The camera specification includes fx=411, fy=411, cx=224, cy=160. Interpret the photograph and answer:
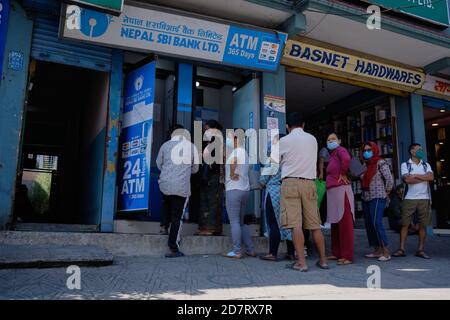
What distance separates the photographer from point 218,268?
5.03 m

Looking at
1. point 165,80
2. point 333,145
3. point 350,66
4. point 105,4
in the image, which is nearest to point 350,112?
point 350,66

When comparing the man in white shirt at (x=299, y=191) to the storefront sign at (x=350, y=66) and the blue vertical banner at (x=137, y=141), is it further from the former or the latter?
the storefront sign at (x=350, y=66)

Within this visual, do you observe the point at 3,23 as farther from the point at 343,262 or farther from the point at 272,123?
the point at 343,262

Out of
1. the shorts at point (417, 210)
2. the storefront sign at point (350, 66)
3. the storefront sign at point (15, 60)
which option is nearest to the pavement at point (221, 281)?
the shorts at point (417, 210)

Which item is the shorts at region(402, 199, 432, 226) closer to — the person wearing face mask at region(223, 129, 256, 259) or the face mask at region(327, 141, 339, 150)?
the face mask at region(327, 141, 339, 150)

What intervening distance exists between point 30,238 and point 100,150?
1.96m

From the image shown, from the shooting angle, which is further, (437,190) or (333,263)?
(437,190)

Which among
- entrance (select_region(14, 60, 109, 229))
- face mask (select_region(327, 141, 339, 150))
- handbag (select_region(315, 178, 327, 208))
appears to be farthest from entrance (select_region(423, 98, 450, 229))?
entrance (select_region(14, 60, 109, 229))

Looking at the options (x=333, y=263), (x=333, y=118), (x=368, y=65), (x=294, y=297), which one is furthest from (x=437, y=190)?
(x=294, y=297)

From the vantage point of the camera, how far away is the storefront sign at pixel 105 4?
18.4 feet

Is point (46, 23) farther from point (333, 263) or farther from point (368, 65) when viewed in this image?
point (368, 65)

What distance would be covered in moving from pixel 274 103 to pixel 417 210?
Answer: 122 inches

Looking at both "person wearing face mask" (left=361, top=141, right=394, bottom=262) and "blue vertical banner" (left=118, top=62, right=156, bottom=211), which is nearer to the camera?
"person wearing face mask" (left=361, top=141, right=394, bottom=262)

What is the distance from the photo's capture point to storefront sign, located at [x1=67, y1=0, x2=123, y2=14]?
18.4ft
